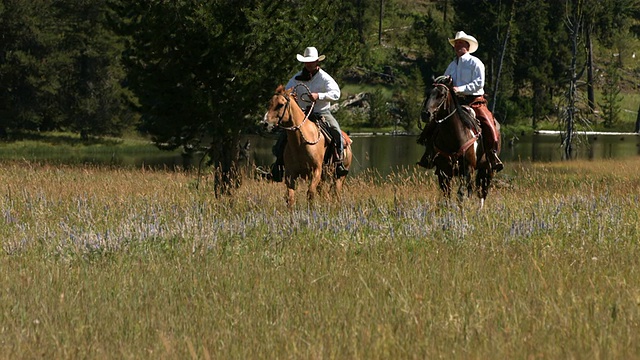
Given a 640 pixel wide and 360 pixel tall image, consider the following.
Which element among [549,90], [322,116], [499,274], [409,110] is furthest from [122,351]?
[549,90]

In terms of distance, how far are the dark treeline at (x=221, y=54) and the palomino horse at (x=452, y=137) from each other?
9.47 m

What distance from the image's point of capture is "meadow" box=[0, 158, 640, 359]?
5285mm

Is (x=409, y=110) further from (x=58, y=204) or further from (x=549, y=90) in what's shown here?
(x=58, y=204)

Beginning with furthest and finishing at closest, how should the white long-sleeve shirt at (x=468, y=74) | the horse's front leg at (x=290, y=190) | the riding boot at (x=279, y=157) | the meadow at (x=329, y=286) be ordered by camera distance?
the riding boot at (x=279, y=157) < the white long-sleeve shirt at (x=468, y=74) < the horse's front leg at (x=290, y=190) < the meadow at (x=329, y=286)

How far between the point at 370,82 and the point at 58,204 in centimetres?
11271

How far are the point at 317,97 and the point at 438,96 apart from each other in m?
2.04

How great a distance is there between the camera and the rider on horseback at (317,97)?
1443 centimetres

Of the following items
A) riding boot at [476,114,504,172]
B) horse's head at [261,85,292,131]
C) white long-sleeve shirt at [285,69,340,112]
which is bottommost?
riding boot at [476,114,504,172]

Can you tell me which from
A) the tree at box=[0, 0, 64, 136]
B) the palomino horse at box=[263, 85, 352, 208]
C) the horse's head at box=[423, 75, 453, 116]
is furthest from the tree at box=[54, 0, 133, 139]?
the horse's head at box=[423, 75, 453, 116]

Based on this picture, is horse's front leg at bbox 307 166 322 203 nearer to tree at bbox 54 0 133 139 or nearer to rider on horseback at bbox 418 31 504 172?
rider on horseback at bbox 418 31 504 172

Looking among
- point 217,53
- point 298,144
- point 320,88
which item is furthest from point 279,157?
point 217,53

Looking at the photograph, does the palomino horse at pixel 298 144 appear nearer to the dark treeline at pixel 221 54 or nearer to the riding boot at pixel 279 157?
the riding boot at pixel 279 157

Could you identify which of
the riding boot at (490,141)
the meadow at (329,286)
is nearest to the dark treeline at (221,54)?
the riding boot at (490,141)

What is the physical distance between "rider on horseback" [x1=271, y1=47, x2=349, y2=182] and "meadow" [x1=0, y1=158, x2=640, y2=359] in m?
3.31
